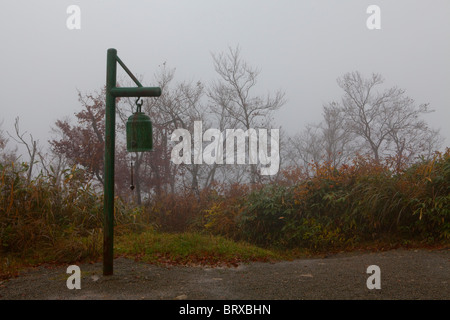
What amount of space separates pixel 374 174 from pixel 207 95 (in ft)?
36.0

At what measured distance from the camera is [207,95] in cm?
1783

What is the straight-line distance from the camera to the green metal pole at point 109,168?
15.2 ft

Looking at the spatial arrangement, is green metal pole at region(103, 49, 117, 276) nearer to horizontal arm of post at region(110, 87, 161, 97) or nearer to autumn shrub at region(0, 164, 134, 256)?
horizontal arm of post at region(110, 87, 161, 97)

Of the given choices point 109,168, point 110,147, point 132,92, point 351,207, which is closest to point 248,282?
point 109,168

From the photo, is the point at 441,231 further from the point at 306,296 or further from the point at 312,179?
the point at 306,296

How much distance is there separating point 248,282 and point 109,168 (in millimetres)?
2214

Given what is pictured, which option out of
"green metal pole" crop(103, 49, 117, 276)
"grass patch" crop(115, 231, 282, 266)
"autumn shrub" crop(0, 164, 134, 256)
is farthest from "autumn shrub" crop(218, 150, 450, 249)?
"green metal pole" crop(103, 49, 117, 276)

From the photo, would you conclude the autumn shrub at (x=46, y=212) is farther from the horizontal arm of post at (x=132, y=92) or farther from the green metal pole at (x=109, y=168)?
the horizontal arm of post at (x=132, y=92)

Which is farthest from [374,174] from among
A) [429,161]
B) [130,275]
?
[130,275]

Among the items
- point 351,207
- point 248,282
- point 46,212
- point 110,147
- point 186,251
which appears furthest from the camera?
point 351,207

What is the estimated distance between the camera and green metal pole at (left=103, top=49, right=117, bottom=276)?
4.64 metres

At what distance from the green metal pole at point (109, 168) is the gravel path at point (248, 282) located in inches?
11.9

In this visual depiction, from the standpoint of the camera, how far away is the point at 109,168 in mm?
4617

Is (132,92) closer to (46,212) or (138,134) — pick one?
(138,134)
